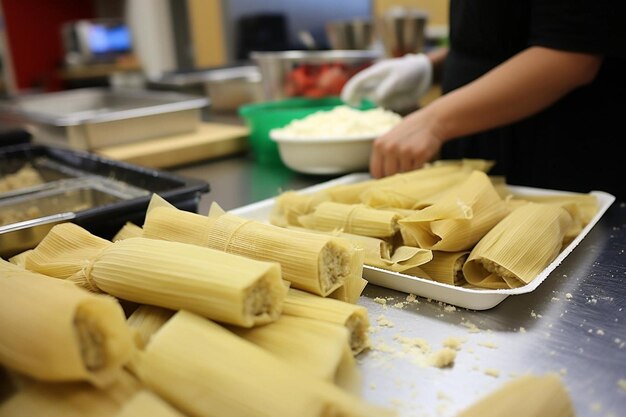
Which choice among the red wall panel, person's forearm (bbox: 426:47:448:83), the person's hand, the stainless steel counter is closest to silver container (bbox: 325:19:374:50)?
person's forearm (bbox: 426:47:448:83)

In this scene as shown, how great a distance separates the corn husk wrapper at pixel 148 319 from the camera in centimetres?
66

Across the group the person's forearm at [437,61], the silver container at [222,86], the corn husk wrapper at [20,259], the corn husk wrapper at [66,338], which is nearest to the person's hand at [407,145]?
the person's forearm at [437,61]

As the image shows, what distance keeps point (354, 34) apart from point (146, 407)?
2.60m

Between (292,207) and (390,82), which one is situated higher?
(390,82)

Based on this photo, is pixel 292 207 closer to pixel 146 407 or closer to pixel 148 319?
pixel 148 319

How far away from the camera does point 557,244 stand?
3.02ft

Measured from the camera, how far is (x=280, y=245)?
2.46 feet

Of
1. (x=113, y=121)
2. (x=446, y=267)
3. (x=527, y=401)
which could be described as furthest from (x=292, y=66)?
(x=527, y=401)

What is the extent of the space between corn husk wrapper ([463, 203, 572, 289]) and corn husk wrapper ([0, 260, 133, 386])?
1.67 ft

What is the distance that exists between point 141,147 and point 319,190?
2.55 ft

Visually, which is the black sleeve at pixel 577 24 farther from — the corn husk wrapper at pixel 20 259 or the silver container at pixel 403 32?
the silver container at pixel 403 32

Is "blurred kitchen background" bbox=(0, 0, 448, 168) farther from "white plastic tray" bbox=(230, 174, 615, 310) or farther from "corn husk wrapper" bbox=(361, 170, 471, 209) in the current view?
"white plastic tray" bbox=(230, 174, 615, 310)

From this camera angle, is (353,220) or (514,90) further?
(514,90)

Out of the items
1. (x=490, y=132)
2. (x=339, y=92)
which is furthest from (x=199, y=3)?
(x=490, y=132)
